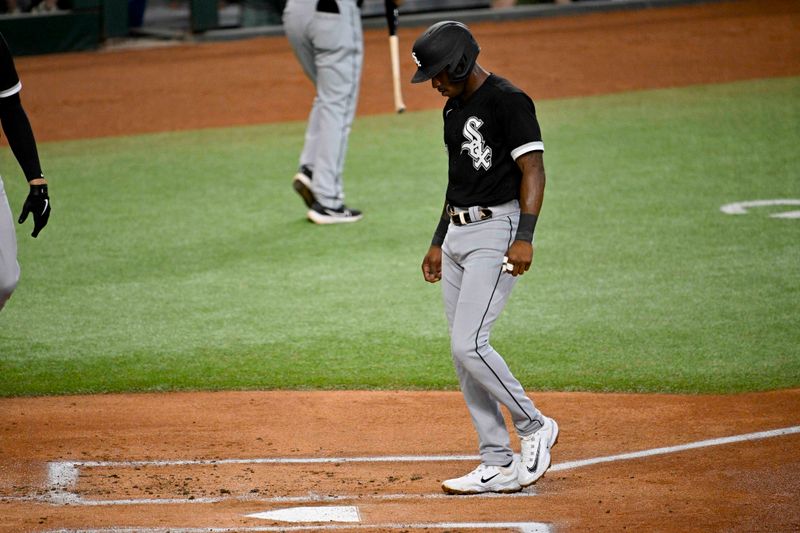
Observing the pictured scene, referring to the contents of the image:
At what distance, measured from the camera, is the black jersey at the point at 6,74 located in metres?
5.05

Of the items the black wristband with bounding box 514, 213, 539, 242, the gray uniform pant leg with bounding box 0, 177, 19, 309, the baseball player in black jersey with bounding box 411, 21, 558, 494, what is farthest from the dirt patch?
the black wristband with bounding box 514, 213, 539, 242

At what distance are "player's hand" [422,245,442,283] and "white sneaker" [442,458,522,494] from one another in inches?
29.8

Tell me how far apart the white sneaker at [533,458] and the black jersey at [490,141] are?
89cm

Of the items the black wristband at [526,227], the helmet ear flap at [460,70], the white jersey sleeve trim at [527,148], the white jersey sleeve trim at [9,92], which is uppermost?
the helmet ear flap at [460,70]

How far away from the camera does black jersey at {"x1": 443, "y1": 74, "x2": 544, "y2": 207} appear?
4238 millimetres

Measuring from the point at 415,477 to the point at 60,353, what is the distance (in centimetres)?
275

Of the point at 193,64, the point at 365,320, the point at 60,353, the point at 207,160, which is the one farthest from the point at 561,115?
the point at 60,353

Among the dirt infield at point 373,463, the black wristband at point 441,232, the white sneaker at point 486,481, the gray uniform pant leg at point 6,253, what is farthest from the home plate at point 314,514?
the gray uniform pant leg at point 6,253

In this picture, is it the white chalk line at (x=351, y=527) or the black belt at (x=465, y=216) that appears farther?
the black belt at (x=465, y=216)

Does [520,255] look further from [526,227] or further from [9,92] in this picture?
[9,92]

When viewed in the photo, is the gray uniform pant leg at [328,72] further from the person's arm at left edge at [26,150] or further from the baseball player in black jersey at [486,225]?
the baseball player in black jersey at [486,225]

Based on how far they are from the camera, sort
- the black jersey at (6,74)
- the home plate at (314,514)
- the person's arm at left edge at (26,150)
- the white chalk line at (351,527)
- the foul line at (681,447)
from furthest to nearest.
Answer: the person's arm at left edge at (26,150), the black jersey at (6,74), the foul line at (681,447), the home plate at (314,514), the white chalk line at (351,527)

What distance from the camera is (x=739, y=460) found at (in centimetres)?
473

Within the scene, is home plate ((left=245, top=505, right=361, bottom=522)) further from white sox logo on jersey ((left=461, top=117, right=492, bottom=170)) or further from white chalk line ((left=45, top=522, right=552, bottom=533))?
white sox logo on jersey ((left=461, top=117, right=492, bottom=170))
